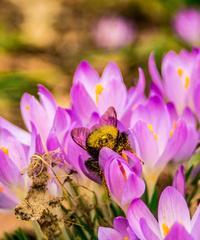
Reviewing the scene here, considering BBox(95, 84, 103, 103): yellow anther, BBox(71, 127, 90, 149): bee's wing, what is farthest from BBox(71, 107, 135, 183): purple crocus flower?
BBox(95, 84, 103, 103): yellow anther

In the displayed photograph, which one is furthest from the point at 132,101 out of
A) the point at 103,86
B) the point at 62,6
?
the point at 62,6

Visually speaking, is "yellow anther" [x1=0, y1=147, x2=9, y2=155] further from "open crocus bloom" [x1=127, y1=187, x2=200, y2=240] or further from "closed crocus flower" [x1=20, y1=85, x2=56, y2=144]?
"open crocus bloom" [x1=127, y1=187, x2=200, y2=240]

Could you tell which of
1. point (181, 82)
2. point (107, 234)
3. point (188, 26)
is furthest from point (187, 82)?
point (188, 26)

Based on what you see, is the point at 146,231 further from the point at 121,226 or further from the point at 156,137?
the point at 156,137

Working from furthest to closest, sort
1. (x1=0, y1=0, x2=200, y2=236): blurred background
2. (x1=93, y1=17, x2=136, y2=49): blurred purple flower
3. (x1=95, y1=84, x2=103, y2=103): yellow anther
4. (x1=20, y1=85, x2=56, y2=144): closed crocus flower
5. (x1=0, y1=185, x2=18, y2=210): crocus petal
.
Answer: (x1=93, y1=17, x2=136, y2=49): blurred purple flower, (x1=0, y1=0, x2=200, y2=236): blurred background, (x1=95, y1=84, x2=103, y2=103): yellow anther, (x1=20, y1=85, x2=56, y2=144): closed crocus flower, (x1=0, y1=185, x2=18, y2=210): crocus petal

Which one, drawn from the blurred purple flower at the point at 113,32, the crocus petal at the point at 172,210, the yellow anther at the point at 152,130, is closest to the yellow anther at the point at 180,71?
the yellow anther at the point at 152,130

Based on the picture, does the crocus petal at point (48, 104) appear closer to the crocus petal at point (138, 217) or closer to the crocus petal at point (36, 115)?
the crocus petal at point (36, 115)
